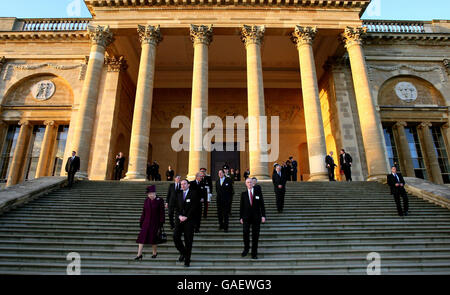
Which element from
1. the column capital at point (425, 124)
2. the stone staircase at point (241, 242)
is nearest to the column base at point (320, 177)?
the stone staircase at point (241, 242)

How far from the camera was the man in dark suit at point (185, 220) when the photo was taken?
510 cm

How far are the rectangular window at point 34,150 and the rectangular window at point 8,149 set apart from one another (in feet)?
3.56

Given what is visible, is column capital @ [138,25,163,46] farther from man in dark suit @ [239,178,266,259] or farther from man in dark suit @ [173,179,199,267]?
man in dark suit @ [239,178,266,259]

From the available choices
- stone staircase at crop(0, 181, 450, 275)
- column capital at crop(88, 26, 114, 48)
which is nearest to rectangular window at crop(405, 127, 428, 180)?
stone staircase at crop(0, 181, 450, 275)

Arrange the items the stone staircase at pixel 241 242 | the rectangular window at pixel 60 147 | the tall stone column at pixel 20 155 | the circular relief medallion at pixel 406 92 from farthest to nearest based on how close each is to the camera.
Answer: the circular relief medallion at pixel 406 92 < the rectangular window at pixel 60 147 < the tall stone column at pixel 20 155 < the stone staircase at pixel 241 242

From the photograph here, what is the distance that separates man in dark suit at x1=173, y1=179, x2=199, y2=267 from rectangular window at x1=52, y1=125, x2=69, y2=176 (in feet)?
51.8

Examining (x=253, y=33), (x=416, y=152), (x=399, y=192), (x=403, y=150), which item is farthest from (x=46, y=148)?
(x=416, y=152)

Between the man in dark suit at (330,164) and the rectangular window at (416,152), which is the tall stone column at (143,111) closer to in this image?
the man in dark suit at (330,164)

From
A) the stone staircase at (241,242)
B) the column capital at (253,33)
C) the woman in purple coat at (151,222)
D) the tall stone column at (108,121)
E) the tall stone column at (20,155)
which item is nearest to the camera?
the woman in purple coat at (151,222)

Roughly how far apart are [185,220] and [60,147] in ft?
55.0

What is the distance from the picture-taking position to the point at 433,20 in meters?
19.8

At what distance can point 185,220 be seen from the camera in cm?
516

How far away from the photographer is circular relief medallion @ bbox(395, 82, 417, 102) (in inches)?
728
